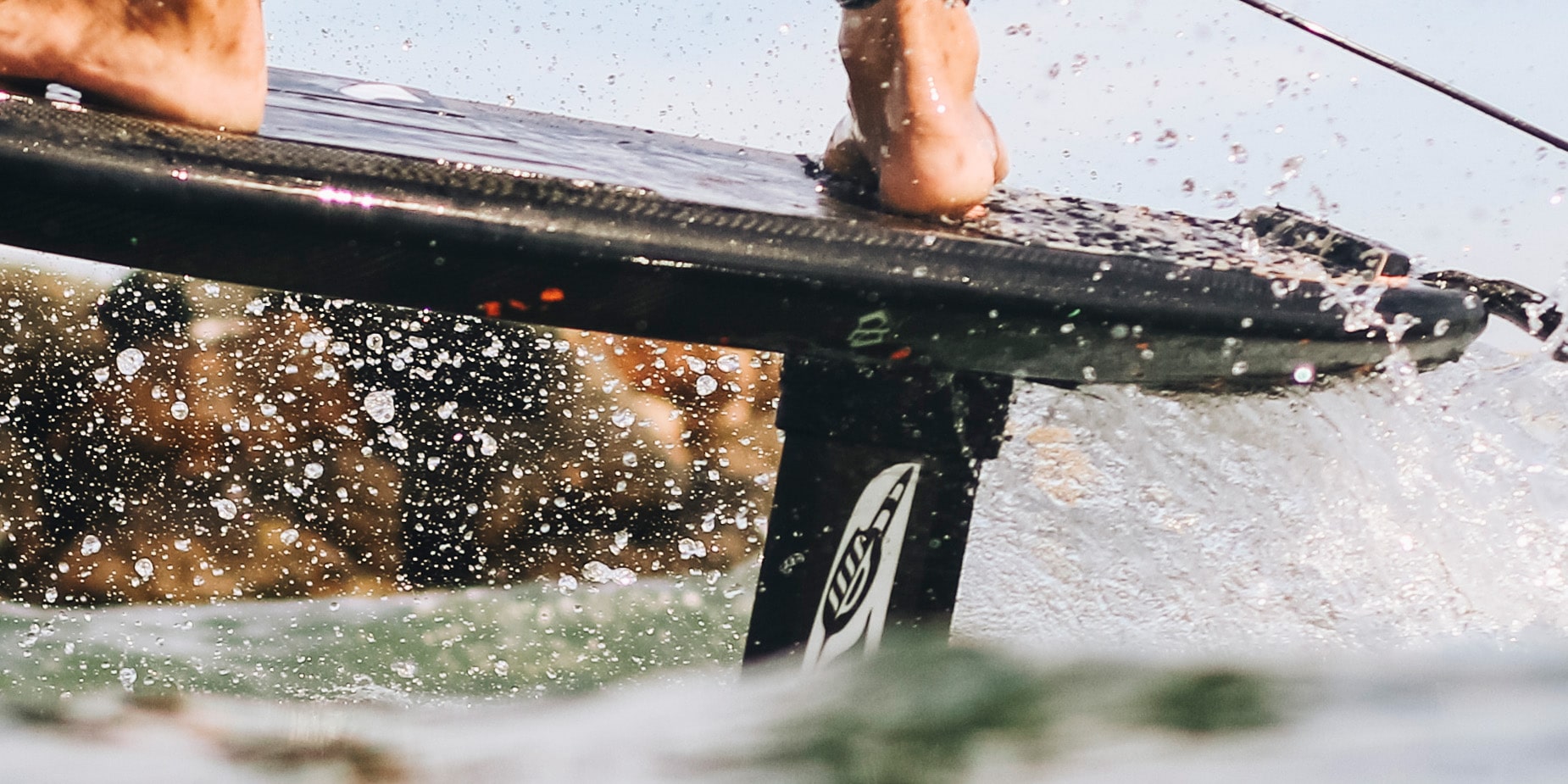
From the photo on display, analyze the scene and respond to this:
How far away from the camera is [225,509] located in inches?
154

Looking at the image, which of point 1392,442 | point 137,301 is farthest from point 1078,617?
point 137,301

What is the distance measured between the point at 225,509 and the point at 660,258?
3.38 meters

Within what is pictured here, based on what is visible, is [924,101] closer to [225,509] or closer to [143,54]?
[143,54]

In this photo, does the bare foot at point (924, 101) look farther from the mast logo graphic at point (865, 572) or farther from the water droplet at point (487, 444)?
the water droplet at point (487, 444)

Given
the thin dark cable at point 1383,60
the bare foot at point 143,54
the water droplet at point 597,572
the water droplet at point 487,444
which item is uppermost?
the thin dark cable at point 1383,60

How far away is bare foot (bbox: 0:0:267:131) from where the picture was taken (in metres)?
1.15

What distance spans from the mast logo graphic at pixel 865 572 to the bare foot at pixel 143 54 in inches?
32.4

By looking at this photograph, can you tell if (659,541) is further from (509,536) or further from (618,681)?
(618,681)

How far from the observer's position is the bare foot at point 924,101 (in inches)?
54.9

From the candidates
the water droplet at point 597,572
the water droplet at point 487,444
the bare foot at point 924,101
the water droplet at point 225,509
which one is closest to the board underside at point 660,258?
the bare foot at point 924,101

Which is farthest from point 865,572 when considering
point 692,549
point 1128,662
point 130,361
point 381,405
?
point 130,361

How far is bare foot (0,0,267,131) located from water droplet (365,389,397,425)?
3.05 meters

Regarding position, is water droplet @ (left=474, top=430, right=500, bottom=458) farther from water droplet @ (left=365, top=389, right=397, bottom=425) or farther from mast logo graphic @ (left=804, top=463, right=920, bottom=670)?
mast logo graphic @ (left=804, top=463, right=920, bottom=670)

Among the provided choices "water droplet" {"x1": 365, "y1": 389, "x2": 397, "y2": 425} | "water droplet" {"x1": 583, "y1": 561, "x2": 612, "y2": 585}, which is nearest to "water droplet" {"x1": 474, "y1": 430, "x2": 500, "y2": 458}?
"water droplet" {"x1": 365, "y1": 389, "x2": 397, "y2": 425}
